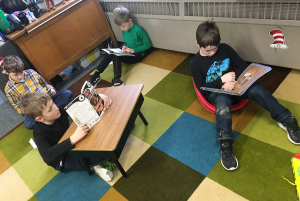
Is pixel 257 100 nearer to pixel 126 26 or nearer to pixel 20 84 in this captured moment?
pixel 126 26

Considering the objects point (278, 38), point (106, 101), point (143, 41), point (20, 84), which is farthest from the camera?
point (143, 41)

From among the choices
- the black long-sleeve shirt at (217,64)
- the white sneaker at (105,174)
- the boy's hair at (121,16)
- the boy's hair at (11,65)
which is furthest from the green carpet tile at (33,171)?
the boy's hair at (121,16)

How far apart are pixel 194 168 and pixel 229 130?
372 millimetres

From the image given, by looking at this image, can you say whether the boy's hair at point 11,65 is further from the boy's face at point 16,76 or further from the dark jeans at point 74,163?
the dark jeans at point 74,163

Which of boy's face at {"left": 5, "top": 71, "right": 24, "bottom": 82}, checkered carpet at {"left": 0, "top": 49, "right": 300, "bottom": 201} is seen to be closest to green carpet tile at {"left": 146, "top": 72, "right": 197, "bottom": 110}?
checkered carpet at {"left": 0, "top": 49, "right": 300, "bottom": 201}

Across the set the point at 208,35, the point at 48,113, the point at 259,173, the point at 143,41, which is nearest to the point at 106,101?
the point at 48,113

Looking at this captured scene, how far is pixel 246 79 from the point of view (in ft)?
4.95

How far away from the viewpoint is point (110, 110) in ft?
5.06

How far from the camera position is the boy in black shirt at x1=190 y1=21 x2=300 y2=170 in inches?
56.4

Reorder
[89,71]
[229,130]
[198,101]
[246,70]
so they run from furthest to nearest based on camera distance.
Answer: [89,71] < [198,101] < [246,70] < [229,130]

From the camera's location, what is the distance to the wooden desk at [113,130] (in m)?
1.31

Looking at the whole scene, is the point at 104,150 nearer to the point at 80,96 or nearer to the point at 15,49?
the point at 80,96

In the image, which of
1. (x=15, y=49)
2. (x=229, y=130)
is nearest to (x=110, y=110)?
(x=229, y=130)

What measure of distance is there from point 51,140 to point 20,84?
38.3 inches
